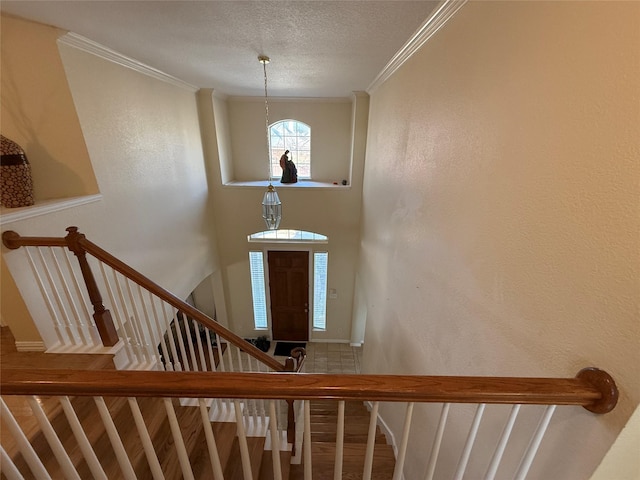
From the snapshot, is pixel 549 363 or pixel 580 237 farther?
pixel 549 363

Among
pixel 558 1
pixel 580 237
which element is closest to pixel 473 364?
pixel 580 237

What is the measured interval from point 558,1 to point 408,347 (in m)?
2.10

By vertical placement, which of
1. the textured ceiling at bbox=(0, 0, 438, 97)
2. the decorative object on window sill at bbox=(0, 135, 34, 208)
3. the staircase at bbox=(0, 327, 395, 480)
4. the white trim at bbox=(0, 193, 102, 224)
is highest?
the textured ceiling at bbox=(0, 0, 438, 97)

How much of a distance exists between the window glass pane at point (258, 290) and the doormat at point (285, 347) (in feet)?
1.72

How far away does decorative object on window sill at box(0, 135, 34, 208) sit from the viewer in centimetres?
176

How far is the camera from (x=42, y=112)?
2.02 metres

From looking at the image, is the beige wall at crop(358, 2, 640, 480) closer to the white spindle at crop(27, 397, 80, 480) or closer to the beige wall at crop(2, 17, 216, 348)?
the white spindle at crop(27, 397, 80, 480)

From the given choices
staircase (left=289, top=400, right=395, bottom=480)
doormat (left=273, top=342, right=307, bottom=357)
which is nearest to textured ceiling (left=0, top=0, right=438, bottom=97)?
staircase (left=289, top=400, right=395, bottom=480)

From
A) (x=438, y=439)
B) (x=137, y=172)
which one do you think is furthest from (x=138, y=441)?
(x=137, y=172)

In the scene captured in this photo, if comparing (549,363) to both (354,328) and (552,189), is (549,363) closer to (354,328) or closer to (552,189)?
(552,189)

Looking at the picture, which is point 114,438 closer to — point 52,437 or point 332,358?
point 52,437

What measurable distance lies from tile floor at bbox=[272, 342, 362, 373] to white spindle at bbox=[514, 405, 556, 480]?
182 inches

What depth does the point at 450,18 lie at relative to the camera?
1476 mm

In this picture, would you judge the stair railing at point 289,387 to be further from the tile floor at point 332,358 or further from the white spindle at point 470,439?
the tile floor at point 332,358
